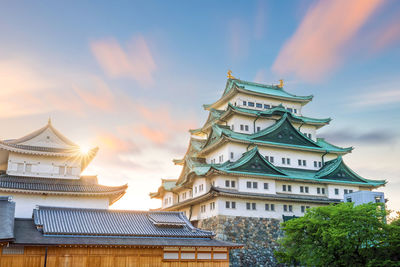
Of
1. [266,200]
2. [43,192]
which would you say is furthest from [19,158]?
[266,200]

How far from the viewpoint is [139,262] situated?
2805 cm

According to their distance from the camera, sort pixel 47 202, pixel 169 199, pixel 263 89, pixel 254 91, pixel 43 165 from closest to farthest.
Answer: pixel 47 202, pixel 43 165, pixel 254 91, pixel 169 199, pixel 263 89

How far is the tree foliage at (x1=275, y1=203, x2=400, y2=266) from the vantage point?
1123 inches

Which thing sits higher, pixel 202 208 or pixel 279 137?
pixel 279 137

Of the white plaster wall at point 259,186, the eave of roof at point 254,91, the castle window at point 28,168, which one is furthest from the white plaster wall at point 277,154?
the castle window at point 28,168

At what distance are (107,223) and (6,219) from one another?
7069mm

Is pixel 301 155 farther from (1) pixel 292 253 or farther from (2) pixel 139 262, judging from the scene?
(2) pixel 139 262

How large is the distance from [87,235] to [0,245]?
558 centimetres

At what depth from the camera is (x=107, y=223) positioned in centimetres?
3053

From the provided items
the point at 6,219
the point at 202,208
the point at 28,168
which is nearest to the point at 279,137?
the point at 202,208

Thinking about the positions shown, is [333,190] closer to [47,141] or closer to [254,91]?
[254,91]

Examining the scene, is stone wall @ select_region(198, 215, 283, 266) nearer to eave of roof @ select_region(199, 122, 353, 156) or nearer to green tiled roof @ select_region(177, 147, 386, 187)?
green tiled roof @ select_region(177, 147, 386, 187)

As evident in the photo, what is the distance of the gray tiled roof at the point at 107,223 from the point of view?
28.5m

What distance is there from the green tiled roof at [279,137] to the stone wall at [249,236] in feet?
32.8
